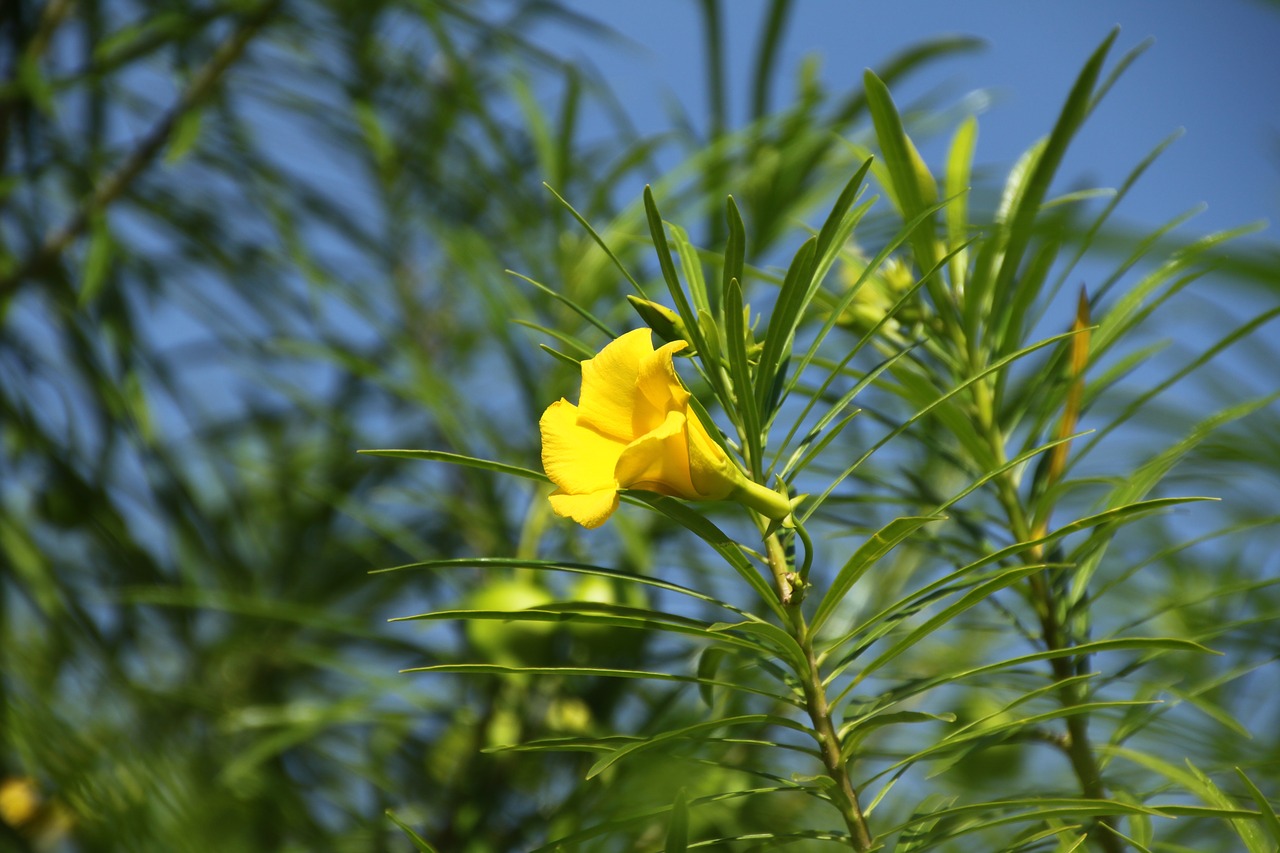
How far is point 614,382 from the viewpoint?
0.33 metres

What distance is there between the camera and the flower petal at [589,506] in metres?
0.32

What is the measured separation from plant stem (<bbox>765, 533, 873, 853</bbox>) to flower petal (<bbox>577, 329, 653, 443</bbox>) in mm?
73

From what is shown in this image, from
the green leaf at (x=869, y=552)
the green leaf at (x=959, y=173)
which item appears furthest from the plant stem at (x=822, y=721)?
the green leaf at (x=959, y=173)

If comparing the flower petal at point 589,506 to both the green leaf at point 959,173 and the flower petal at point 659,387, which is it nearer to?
the flower petal at point 659,387

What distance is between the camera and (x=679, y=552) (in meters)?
0.88

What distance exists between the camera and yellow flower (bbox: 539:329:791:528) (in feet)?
1.03

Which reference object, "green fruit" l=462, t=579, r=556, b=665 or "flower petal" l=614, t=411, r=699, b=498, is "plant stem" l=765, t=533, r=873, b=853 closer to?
"flower petal" l=614, t=411, r=699, b=498

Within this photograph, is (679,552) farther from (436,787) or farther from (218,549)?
(218,549)

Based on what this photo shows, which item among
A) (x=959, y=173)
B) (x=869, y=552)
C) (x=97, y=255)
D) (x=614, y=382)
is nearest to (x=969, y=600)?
(x=869, y=552)

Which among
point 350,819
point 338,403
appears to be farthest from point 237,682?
point 338,403

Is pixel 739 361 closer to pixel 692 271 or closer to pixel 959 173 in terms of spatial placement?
pixel 692 271

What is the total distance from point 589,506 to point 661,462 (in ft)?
0.09

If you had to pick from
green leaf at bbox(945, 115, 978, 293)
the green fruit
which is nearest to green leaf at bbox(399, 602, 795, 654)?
green leaf at bbox(945, 115, 978, 293)

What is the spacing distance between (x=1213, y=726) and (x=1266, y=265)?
54 cm
